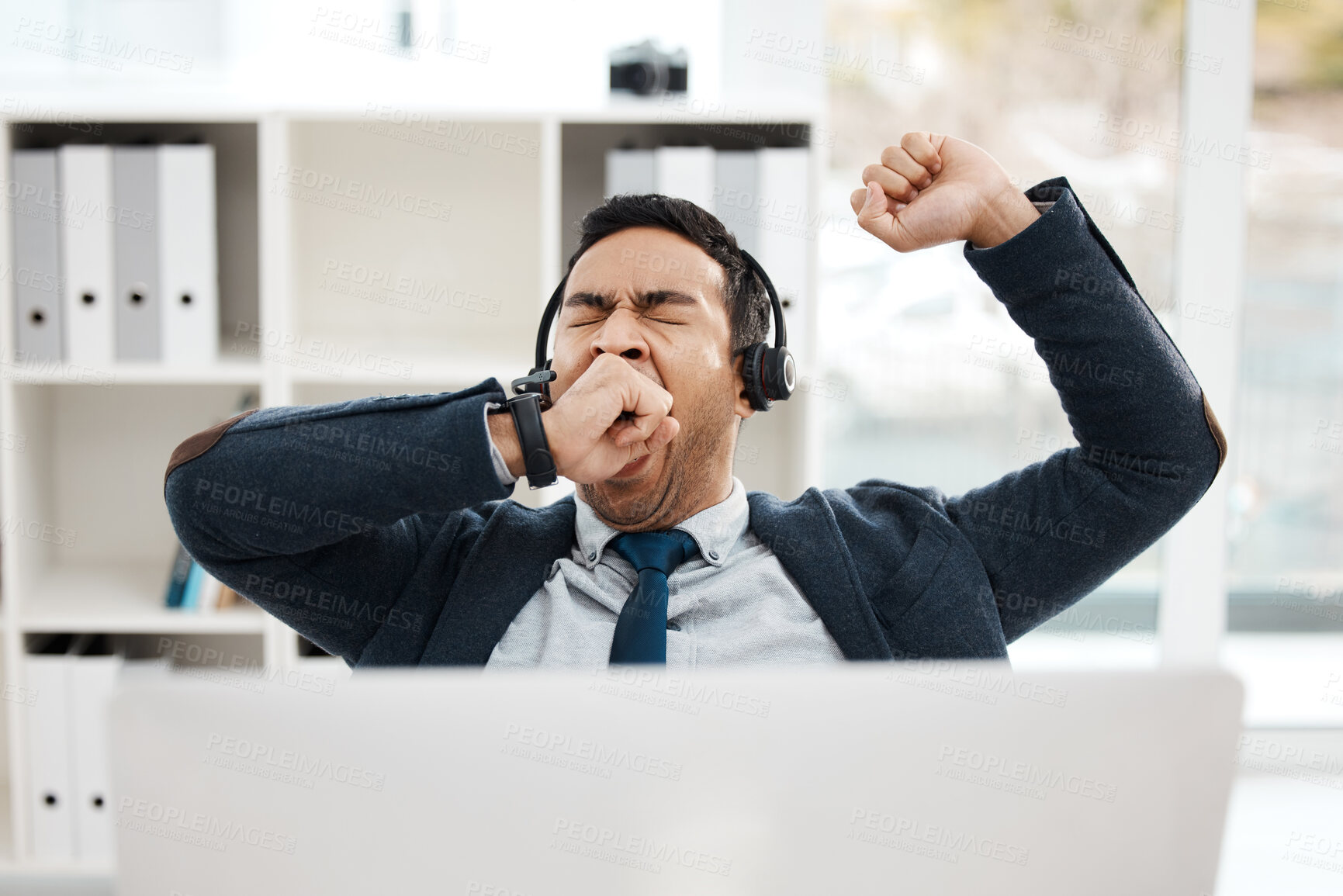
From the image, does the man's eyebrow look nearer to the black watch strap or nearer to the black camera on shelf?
the black watch strap

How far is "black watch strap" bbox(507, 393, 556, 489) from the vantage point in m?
1.09

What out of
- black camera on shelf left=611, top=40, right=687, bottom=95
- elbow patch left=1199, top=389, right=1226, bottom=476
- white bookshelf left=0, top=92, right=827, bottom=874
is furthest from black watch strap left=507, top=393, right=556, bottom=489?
black camera on shelf left=611, top=40, right=687, bottom=95

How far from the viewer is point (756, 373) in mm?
1419

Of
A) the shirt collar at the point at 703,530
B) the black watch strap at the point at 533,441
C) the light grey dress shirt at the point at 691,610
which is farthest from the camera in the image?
the shirt collar at the point at 703,530

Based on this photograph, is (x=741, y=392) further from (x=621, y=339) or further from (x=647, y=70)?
(x=647, y=70)

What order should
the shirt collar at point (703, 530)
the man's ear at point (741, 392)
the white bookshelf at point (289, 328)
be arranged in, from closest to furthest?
the shirt collar at point (703, 530)
the man's ear at point (741, 392)
the white bookshelf at point (289, 328)

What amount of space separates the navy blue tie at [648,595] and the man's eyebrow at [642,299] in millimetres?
300

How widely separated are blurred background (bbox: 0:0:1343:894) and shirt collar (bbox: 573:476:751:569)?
0.70 metres

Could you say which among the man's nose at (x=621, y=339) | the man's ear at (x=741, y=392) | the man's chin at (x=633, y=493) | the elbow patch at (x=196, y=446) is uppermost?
the man's nose at (x=621, y=339)

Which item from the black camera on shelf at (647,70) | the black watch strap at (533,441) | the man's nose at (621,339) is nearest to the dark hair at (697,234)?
the man's nose at (621,339)

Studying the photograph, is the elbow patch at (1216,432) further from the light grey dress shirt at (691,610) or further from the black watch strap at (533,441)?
the black watch strap at (533,441)

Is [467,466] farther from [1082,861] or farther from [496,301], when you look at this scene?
[496,301]

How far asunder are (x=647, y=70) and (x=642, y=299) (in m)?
0.91

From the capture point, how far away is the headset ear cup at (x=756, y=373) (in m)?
1.42
